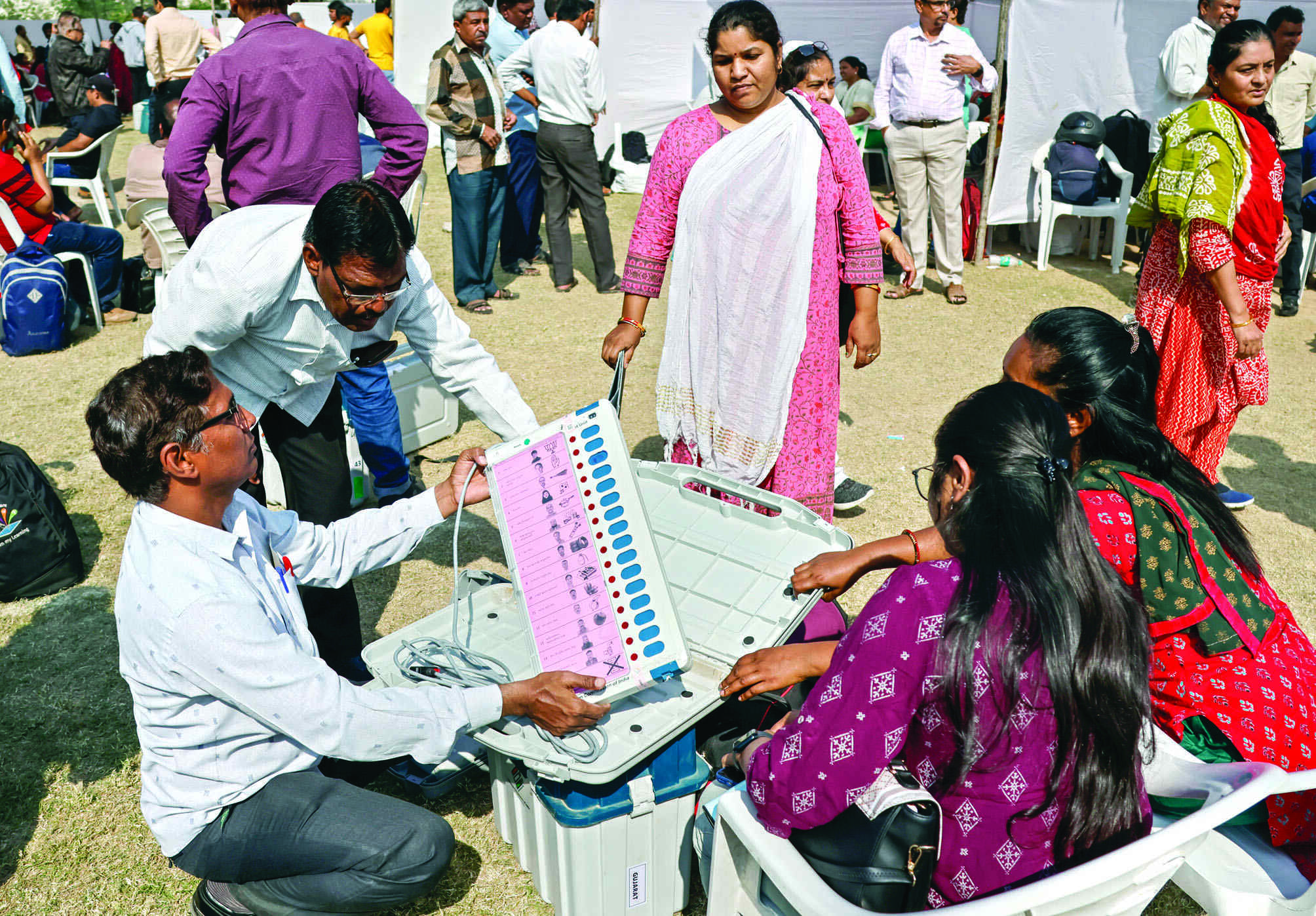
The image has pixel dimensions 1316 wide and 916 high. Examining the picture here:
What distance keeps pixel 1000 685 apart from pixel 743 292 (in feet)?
5.51

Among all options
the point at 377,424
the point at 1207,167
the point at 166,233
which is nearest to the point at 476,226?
the point at 166,233

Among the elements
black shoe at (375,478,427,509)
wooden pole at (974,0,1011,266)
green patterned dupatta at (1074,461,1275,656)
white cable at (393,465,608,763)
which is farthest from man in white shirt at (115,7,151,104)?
green patterned dupatta at (1074,461,1275,656)

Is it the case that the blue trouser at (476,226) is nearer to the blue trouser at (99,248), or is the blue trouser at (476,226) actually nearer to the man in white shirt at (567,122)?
the man in white shirt at (567,122)

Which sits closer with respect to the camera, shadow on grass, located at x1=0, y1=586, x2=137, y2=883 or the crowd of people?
the crowd of people

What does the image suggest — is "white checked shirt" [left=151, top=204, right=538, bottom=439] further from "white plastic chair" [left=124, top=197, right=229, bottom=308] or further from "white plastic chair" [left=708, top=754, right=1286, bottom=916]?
"white plastic chair" [left=124, top=197, right=229, bottom=308]

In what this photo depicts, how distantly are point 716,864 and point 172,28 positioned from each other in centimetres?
917

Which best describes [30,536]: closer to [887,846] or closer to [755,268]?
[755,268]

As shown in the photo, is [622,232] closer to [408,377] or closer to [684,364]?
[408,377]

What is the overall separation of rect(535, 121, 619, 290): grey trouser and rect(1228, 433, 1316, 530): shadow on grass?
396cm

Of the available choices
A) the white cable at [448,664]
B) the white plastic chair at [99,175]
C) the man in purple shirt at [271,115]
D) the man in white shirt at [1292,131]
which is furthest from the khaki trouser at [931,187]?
the white plastic chair at [99,175]

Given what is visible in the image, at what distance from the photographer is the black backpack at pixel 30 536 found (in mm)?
3326

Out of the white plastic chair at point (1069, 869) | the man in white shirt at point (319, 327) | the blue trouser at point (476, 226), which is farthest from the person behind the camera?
the blue trouser at point (476, 226)

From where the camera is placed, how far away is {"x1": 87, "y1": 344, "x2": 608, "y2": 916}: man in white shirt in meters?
1.78

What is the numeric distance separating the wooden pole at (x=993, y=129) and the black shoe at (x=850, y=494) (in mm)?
4181
